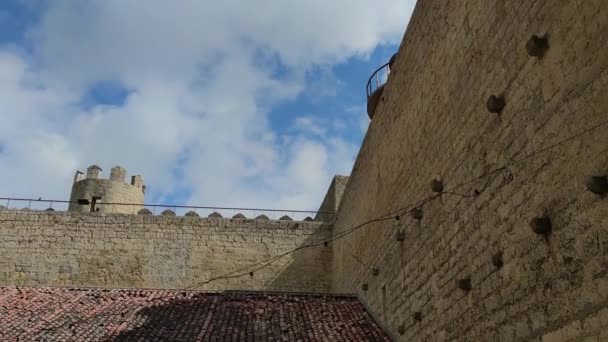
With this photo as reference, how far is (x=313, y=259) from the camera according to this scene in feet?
56.7

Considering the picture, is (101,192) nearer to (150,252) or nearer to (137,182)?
(137,182)

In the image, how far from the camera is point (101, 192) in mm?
22047

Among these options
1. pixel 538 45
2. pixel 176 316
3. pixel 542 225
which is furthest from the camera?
pixel 176 316

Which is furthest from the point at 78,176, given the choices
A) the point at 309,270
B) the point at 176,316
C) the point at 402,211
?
the point at 402,211

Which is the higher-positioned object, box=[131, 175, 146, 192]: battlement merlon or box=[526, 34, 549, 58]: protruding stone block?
box=[131, 175, 146, 192]: battlement merlon

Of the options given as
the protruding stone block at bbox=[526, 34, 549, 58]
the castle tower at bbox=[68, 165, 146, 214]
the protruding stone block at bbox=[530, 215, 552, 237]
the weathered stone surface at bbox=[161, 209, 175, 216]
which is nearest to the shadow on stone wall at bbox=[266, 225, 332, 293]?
the weathered stone surface at bbox=[161, 209, 175, 216]

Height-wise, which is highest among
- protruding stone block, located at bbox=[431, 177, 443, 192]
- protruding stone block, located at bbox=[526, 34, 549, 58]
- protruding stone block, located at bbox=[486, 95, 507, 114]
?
protruding stone block, located at bbox=[526, 34, 549, 58]

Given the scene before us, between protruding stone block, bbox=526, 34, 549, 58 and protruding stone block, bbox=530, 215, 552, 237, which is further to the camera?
protruding stone block, bbox=526, 34, 549, 58

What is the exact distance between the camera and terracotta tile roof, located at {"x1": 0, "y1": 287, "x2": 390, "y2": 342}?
28.1ft

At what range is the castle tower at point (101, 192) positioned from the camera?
71.2ft

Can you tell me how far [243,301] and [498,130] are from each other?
277 inches

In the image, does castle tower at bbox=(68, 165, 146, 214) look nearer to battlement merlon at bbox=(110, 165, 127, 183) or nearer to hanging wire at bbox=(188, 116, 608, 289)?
battlement merlon at bbox=(110, 165, 127, 183)

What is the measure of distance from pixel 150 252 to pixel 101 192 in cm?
660

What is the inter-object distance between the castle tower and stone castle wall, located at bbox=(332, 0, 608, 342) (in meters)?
16.1
